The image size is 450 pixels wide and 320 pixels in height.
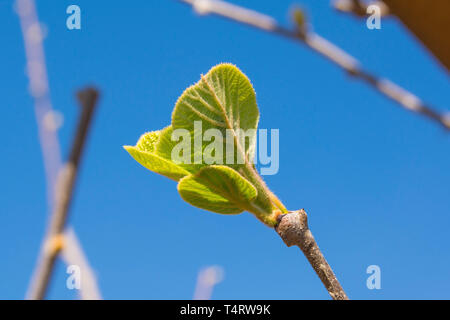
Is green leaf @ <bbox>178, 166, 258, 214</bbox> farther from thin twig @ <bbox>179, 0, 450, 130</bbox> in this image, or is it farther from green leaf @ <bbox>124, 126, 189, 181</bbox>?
thin twig @ <bbox>179, 0, 450, 130</bbox>

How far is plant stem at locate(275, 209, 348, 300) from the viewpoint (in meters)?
0.35

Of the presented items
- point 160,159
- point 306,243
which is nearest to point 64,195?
point 160,159

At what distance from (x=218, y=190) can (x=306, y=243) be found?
0.29 ft

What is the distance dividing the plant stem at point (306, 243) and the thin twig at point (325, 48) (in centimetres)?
39

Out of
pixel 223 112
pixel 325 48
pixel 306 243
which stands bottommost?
pixel 306 243

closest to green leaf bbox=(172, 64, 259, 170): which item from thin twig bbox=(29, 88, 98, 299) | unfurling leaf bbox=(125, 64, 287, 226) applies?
unfurling leaf bbox=(125, 64, 287, 226)

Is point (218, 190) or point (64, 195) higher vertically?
point (64, 195)

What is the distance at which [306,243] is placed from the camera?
388 millimetres

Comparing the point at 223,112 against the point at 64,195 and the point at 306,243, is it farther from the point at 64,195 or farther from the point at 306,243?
the point at 64,195

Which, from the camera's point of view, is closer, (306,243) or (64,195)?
(306,243)
